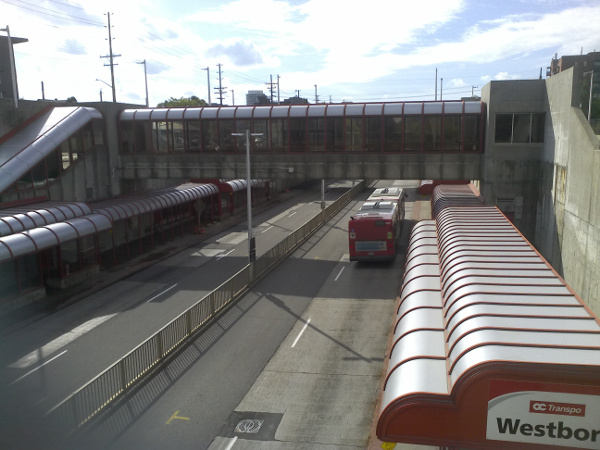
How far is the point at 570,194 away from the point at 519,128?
9640mm

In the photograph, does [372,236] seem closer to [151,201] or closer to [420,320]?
[151,201]

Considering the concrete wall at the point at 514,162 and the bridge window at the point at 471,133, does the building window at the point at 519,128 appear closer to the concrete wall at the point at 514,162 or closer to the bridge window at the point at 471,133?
the concrete wall at the point at 514,162

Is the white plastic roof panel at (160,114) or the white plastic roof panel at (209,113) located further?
the white plastic roof panel at (160,114)

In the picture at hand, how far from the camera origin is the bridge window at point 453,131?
1277 inches

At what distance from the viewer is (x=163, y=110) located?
3759 cm

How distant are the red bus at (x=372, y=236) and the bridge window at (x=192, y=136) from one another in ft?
45.5

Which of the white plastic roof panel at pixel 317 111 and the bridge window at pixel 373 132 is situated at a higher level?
the white plastic roof panel at pixel 317 111

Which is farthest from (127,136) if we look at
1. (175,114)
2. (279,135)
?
(279,135)

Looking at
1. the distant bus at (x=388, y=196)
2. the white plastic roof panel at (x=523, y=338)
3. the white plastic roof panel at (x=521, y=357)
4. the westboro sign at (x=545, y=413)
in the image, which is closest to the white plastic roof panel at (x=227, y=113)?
the distant bus at (x=388, y=196)

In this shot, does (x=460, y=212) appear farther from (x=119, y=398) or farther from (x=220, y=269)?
(x=119, y=398)

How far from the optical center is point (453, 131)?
32.6 meters

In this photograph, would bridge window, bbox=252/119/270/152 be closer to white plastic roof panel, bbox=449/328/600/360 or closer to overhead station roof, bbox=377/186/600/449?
overhead station roof, bbox=377/186/600/449

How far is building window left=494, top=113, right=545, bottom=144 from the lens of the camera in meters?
29.9

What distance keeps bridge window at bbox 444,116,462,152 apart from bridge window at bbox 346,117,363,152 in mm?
5416
